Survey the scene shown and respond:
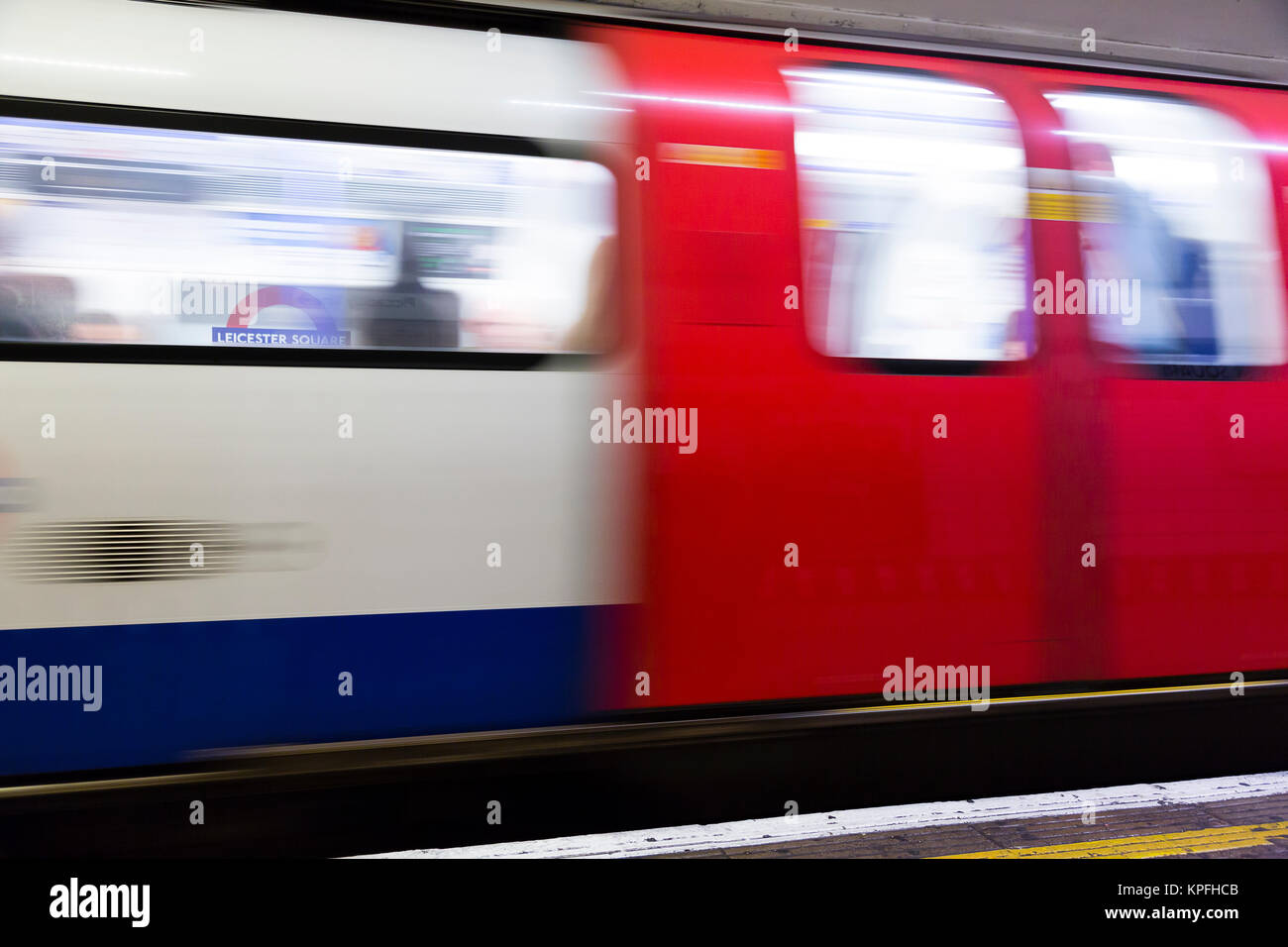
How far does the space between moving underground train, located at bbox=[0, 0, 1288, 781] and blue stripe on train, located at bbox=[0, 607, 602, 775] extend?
1 centimetres

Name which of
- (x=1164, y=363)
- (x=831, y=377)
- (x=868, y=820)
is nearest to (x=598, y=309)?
(x=831, y=377)

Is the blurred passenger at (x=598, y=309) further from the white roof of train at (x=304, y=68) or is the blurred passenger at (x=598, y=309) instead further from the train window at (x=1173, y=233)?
the train window at (x=1173, y=233)

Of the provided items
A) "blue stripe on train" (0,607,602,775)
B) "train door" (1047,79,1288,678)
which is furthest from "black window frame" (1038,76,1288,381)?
"blue stripe on train" (0,607,602,775)

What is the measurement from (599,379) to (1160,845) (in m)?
2.31

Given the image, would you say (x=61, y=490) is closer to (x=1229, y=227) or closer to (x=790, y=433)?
A: (x=790, y=433)

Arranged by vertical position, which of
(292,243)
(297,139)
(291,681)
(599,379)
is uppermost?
(297,139)

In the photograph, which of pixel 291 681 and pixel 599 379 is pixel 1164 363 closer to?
pixel 599 379

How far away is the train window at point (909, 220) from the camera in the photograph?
321 cm

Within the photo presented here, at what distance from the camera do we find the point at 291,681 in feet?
9.16

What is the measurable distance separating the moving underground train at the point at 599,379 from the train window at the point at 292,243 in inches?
0.4

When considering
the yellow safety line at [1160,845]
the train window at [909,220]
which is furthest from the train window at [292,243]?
the yellow safety line at [1160,845]

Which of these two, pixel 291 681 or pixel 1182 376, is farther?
pixel 1182 376

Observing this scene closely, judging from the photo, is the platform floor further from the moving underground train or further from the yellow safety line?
the moving underground train

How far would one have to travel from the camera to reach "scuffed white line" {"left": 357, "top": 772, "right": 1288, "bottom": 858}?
3066mm
